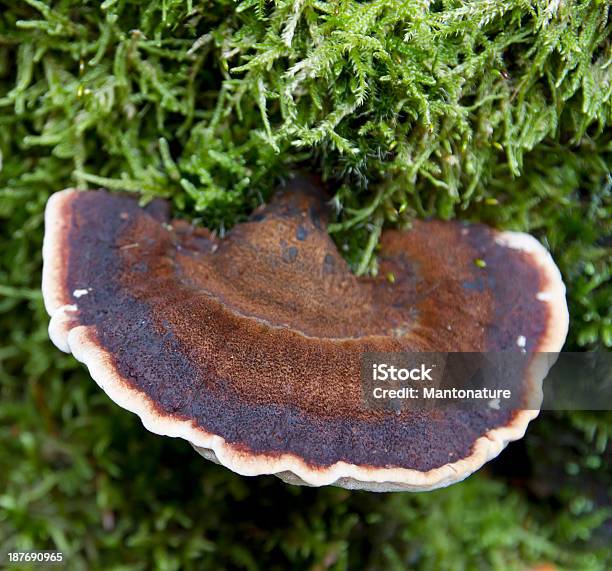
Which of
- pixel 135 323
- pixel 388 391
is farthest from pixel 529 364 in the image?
pixel 135 323

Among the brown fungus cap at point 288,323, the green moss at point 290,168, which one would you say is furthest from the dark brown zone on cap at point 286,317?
the green moss at point 290,168

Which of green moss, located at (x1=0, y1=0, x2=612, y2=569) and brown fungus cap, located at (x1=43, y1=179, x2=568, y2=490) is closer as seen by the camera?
brown fungus cap, located at (x1=43, y1=179, x2=568, y2=490)

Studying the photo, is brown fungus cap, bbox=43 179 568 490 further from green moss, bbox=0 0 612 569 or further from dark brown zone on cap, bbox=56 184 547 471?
green moss, bbox=0 0 612 569

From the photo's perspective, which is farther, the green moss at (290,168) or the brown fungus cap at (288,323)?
the green moss at (290,168)

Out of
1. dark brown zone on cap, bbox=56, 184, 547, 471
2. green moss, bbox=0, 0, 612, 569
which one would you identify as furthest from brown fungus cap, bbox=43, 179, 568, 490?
green moss, bbox=0, 0, 612, 569

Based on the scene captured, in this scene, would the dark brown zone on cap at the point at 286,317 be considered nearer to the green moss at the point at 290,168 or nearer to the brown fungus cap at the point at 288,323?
the brown fungus cap at the point at 288,323

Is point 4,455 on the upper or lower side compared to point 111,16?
lower

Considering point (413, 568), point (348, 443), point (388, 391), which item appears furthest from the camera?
point (413, 568)

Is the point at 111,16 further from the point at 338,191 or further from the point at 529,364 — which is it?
the point at 529,364
